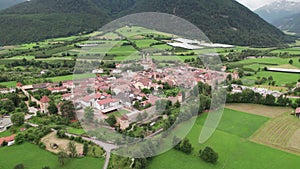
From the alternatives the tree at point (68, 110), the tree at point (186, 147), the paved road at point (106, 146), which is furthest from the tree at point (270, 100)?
the tree at point (68, 110)

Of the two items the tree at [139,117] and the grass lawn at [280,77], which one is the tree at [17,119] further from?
the grass lawn at [280,77]

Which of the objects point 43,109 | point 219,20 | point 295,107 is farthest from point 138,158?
point 219,20

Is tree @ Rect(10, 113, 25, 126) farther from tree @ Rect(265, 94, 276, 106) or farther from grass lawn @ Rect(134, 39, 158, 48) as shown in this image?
tree @ Rect(265, 94, 276, 106)

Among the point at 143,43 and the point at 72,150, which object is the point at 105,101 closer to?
the point at 72,150

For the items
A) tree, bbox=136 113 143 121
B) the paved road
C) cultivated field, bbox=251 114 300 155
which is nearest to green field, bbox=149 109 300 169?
cultivated field, bbox=251 114 300 155

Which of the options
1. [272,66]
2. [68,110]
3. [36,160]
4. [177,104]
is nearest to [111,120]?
[68,110]

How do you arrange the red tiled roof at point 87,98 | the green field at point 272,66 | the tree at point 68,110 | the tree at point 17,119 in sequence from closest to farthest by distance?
the tree at point 17,119, the tree at point 68,110, the red tiled roof at point 87,98, the green field at point 272,66
